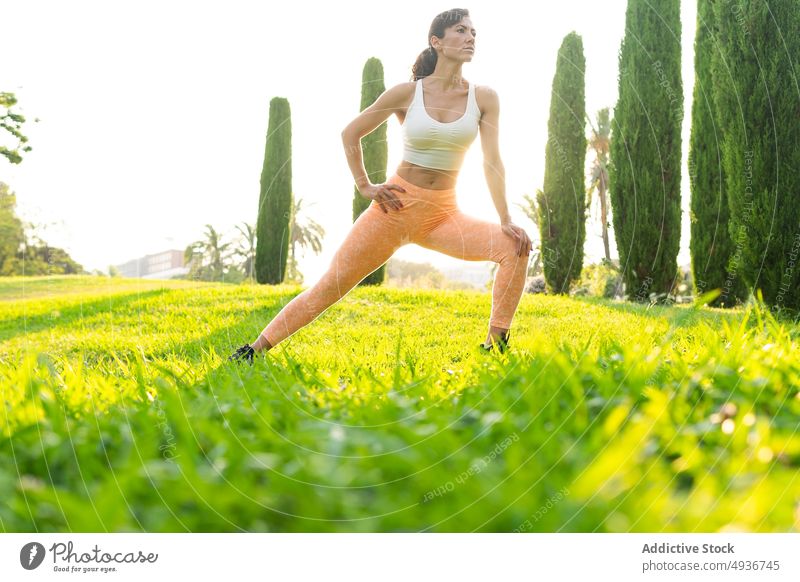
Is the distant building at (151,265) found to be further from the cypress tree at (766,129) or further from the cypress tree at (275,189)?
the cypress tree at (275,189)

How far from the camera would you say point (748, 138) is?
7.53m

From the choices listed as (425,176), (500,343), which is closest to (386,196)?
(425,176)

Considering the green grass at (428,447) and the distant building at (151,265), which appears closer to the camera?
the green grass at (428,447)

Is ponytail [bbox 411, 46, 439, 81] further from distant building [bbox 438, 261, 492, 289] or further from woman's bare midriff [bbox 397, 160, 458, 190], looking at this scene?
distant building [bbox 438, 261, 492, 289]

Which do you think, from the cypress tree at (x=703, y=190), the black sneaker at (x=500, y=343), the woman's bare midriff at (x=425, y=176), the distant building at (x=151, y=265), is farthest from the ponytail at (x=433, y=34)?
the cypress tree at (x=703, y=190)

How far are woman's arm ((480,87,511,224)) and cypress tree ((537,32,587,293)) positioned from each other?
23.1 ft

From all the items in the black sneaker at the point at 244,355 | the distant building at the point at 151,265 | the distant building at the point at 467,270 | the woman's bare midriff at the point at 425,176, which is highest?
the woman's bare midriff at the point at 425,176

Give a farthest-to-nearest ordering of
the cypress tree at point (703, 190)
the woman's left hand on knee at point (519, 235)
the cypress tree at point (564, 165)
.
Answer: the cypress tree at point (703, 190) < the cypress tree at point (564, 165) < the woman's left hand on knee at point (519, 235)

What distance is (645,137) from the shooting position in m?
11.0

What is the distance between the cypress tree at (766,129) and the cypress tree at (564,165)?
11.7 ft

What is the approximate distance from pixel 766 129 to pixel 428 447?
23.8 feet

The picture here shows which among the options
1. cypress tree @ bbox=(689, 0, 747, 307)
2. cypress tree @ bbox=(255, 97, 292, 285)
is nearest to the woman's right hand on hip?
cypress tree @ bbox=(255, 97, 292, 285)

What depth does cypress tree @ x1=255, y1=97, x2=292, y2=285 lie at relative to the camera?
12734 millimetres

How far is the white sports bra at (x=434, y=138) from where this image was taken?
3.91m
